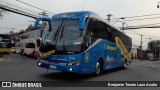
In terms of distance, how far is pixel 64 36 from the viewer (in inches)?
515

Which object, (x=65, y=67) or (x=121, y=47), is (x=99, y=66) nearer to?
(x=65, y=67)

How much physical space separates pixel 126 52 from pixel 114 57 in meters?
5.24

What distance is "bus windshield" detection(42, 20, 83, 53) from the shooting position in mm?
12812

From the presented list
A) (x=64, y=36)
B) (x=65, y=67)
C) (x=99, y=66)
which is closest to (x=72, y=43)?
(x=64, y=36)

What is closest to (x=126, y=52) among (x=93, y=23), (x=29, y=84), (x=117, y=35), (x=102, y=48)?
(x=117, y=35)

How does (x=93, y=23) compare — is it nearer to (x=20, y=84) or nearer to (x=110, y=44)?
(x=110, y=44)

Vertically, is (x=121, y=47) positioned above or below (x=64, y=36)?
below

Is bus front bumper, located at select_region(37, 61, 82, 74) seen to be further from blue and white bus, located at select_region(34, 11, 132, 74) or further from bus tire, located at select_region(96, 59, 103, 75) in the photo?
bus tire, located at select_region(96, 59, 103, 75)

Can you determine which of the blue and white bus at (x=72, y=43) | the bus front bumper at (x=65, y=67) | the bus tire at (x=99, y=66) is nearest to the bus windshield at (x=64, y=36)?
the blue and white bus at (x=72, y=43)

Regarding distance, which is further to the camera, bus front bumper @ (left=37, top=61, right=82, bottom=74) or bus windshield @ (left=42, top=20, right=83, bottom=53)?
bus windshield @ (left=42, top=20, right=83, bottom=53)

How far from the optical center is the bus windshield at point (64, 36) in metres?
12.8

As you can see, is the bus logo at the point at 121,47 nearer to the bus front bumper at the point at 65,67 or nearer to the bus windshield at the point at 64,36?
the bus windshield at the point at 64,36

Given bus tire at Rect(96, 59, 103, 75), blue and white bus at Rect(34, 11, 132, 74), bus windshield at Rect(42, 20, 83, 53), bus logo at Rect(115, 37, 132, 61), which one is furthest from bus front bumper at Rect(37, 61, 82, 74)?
bus logo at Rect(115, 37, 132, 61)

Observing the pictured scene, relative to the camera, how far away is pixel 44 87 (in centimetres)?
1085
